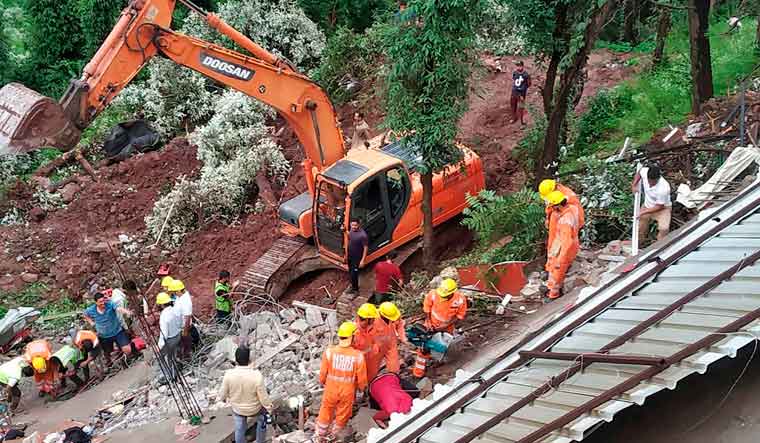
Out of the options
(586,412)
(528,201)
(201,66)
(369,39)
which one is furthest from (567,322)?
(369,39)

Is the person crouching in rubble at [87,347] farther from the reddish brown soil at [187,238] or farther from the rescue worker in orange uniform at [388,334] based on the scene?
the rescue worker in orange uniform at [388,334]

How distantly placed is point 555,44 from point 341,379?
277 inches

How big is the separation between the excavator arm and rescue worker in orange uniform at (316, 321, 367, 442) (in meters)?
4.27

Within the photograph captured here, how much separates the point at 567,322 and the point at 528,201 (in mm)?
3910

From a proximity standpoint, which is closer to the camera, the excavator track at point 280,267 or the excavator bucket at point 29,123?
the excavator bucket at point 29,123

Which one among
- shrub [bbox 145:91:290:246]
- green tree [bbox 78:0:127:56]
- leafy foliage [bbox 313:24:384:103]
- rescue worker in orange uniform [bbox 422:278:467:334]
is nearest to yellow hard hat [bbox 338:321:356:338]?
rescue worker in orange uniform [bbox 422:278:467:334]

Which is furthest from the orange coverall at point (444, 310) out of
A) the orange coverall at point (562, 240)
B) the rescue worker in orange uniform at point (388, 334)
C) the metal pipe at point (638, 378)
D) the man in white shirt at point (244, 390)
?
the metal pipe at point (638, 378)

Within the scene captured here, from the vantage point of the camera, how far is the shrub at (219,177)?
14.5 meters

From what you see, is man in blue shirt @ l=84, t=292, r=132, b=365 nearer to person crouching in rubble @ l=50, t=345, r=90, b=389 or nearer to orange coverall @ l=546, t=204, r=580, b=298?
person crouching in rubble @ l=50, t=345, r=90, b=389

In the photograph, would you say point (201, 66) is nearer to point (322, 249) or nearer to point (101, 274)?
point (322, 249)

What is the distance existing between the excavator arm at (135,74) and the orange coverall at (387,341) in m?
4.36

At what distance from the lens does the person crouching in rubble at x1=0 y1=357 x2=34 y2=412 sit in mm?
9430

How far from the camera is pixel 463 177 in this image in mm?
12023

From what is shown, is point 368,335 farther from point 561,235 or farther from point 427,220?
point 427,220
